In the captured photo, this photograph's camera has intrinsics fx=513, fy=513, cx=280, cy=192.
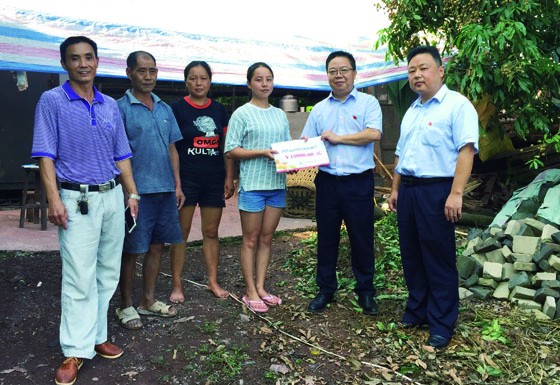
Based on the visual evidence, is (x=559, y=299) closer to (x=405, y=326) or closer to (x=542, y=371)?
(x=542, y=371)

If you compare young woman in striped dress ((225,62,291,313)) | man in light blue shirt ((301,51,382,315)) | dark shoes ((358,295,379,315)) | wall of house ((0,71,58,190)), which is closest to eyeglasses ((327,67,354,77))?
man in light blue shirt ((301,51,382,315))

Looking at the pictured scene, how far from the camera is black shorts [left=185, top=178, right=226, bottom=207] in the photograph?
3947mm

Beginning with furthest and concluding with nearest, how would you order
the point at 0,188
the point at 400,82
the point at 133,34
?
the point at 0,188 < the point at 400,82 < the point at 133,34

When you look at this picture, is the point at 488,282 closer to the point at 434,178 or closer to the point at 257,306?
the point at 434,178

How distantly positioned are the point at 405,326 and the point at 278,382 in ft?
3.87

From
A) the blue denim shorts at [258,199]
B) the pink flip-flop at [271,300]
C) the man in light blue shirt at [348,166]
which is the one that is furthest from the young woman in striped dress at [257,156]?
the man in light blue shirt at [348,166]

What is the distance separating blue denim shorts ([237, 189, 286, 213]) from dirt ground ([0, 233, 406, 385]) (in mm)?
827

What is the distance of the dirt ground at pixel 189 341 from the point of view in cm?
308

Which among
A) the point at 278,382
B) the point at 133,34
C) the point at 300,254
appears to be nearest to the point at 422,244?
the point at 278,382

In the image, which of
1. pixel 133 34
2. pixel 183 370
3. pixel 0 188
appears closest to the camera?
pixel 183 370

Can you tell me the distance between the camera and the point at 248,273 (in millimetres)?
4070

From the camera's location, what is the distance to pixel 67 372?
9.52 feet

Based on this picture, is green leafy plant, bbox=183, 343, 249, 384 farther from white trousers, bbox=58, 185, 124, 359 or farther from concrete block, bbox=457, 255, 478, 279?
concrete block, bbox=457, 255, 478, 279

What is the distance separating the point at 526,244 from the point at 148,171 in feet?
11.2
